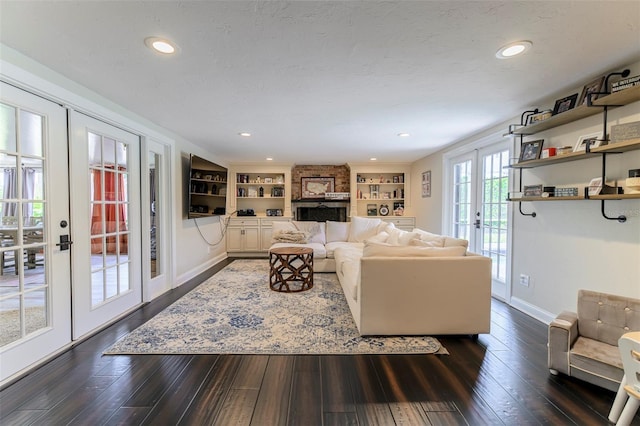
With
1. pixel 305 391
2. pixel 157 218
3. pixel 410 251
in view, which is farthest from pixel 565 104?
pixel 157 218

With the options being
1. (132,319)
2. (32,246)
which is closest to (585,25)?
(32,246)

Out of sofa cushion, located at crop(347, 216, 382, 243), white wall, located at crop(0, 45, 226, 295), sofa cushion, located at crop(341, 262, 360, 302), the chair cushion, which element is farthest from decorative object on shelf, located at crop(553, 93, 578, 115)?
white wall, located at crop(0, 45, 226, 295)

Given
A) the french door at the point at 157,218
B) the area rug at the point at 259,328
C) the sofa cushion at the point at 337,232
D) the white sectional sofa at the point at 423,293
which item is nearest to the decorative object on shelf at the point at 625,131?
the white sectional sofa at the point at 423,293

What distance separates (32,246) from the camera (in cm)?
199

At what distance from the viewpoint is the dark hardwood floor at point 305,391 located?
1533 mm

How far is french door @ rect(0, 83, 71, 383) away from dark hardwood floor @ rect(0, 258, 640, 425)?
23 centimetres

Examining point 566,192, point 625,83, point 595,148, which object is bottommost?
point 566,192

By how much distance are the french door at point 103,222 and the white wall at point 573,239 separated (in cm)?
436

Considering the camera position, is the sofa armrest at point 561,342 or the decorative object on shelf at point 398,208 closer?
the sofa armrest at point 561,342

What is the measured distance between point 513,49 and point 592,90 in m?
0.97

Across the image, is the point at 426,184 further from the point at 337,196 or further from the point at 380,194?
the point at 337,196

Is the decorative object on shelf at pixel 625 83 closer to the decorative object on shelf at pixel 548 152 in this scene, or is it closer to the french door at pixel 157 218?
the decorative object on shelf at pixel 548 152

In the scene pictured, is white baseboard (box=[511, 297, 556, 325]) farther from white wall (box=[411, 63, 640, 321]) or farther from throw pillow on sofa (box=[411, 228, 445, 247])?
throw pillow on sofa (box=[411, 228, 445, 247])

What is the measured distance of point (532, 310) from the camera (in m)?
2.91
